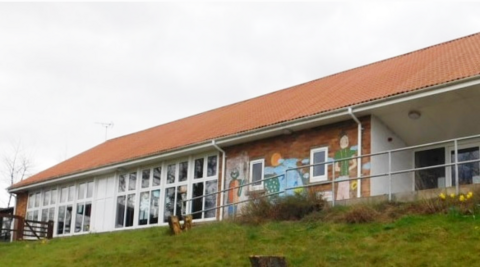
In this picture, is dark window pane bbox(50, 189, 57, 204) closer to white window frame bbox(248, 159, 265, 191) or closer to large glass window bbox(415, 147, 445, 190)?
white window frame bbox(248, 159, 265, 191)

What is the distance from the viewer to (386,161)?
62.2 feet

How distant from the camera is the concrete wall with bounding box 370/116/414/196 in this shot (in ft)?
60.3

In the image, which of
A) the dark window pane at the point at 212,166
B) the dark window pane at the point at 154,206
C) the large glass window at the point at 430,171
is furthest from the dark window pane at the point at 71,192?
the large glass window at the point at 430,171

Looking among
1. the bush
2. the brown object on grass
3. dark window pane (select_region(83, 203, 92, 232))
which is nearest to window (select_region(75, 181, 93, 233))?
dark window pane (select_region(83, 203, 92, 232))

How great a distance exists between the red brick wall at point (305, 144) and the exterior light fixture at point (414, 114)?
3.44ft

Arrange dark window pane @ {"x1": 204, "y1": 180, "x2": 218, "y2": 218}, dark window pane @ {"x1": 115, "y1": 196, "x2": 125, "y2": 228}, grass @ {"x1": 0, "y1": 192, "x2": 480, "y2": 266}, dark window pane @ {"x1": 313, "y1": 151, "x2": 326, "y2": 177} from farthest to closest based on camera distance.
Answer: dark window pane @ {"x1": 115, "y1": 196, "x2": 125, "y2": 228}
dark window pane @ {"x1": 204, "y1": 180, "x2": 218, "y2": 218}
dark window pane @ {"x1": 313, "y1": 151, "x2": 326, "y2": 177}
grass @ {"x1": 0, "y1": 192, "x2": 480, "y2": 266}

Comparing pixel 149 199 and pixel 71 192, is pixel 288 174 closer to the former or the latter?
pixel 149 199

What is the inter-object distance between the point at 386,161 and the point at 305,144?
7.92 ft

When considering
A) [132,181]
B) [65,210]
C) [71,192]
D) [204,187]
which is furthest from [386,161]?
[65,210]

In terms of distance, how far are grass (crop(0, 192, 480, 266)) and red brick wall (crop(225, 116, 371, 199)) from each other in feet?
9.46

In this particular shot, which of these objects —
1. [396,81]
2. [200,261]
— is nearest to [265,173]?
[396,81]

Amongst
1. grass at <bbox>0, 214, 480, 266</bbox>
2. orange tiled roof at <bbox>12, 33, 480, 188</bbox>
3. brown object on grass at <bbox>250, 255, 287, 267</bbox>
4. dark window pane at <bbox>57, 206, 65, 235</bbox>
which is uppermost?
orange tiled roof at <bbox>12, 33, 480, 188</bbox>

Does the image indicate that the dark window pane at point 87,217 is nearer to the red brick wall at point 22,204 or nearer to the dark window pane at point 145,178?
the dark window pane at point 145,178

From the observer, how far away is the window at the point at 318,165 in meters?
19.5
